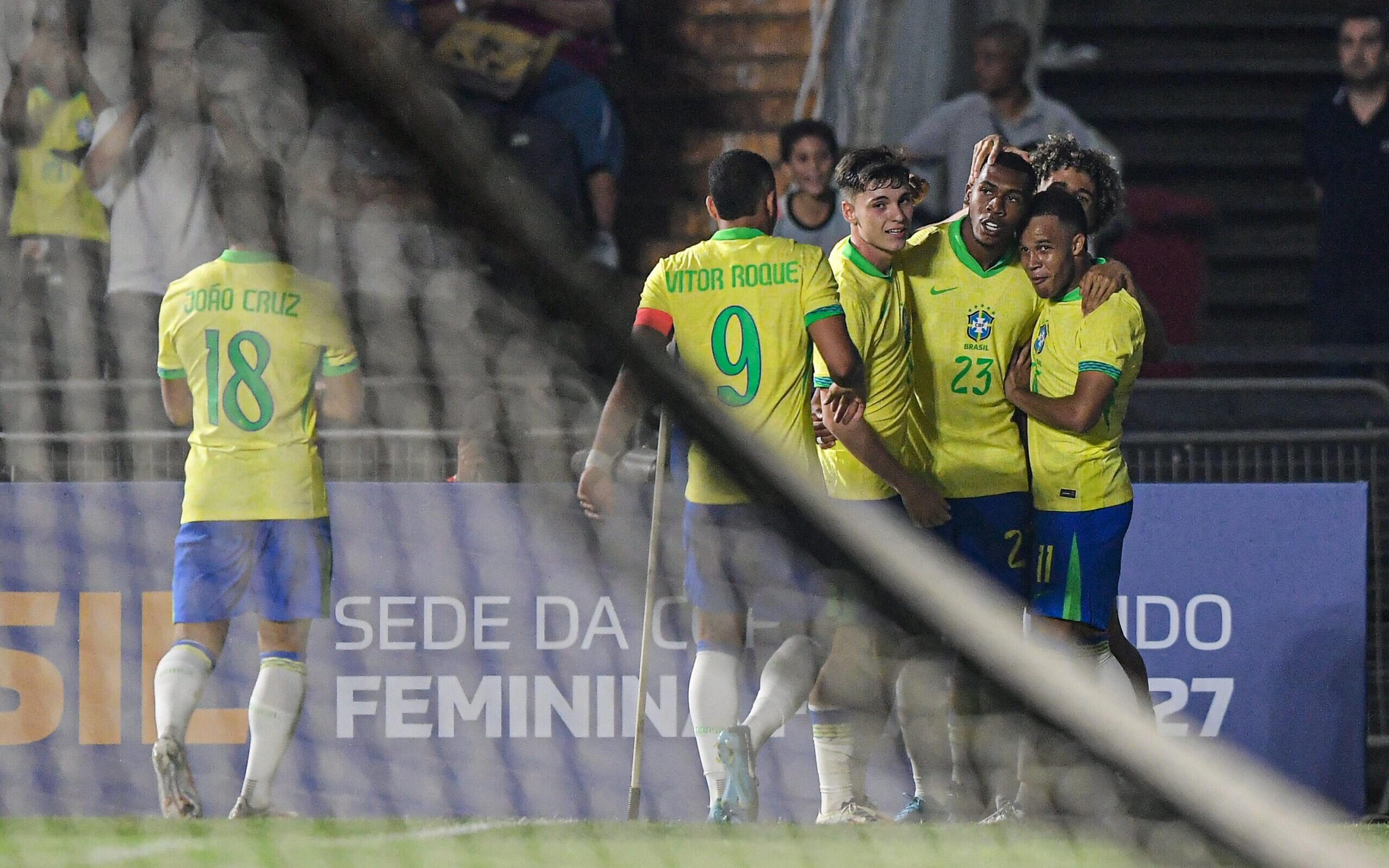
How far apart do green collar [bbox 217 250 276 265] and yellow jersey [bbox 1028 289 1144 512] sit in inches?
81.7

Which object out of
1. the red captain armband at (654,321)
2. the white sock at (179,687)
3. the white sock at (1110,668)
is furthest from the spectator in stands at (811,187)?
the red captain armband at (654,321)

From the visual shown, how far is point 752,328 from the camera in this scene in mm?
4828

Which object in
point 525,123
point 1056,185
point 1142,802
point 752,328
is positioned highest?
point 525,123

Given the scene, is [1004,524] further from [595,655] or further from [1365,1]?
[1365,1]

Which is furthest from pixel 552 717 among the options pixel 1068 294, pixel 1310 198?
pixel 1310 198

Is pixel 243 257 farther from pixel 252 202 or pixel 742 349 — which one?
pixel 742 349

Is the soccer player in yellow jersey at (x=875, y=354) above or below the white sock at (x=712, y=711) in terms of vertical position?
above

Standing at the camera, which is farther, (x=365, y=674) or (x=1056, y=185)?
(x=365, y=674)

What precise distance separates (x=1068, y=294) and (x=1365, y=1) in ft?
14.3

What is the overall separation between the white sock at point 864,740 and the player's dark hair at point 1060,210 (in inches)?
59.1

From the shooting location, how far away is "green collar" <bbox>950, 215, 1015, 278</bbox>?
4.98 m

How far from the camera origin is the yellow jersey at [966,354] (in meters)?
4.96

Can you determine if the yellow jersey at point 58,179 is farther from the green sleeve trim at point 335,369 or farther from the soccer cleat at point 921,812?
the soccer cleat at point 921,812

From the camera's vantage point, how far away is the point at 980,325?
4961mm
